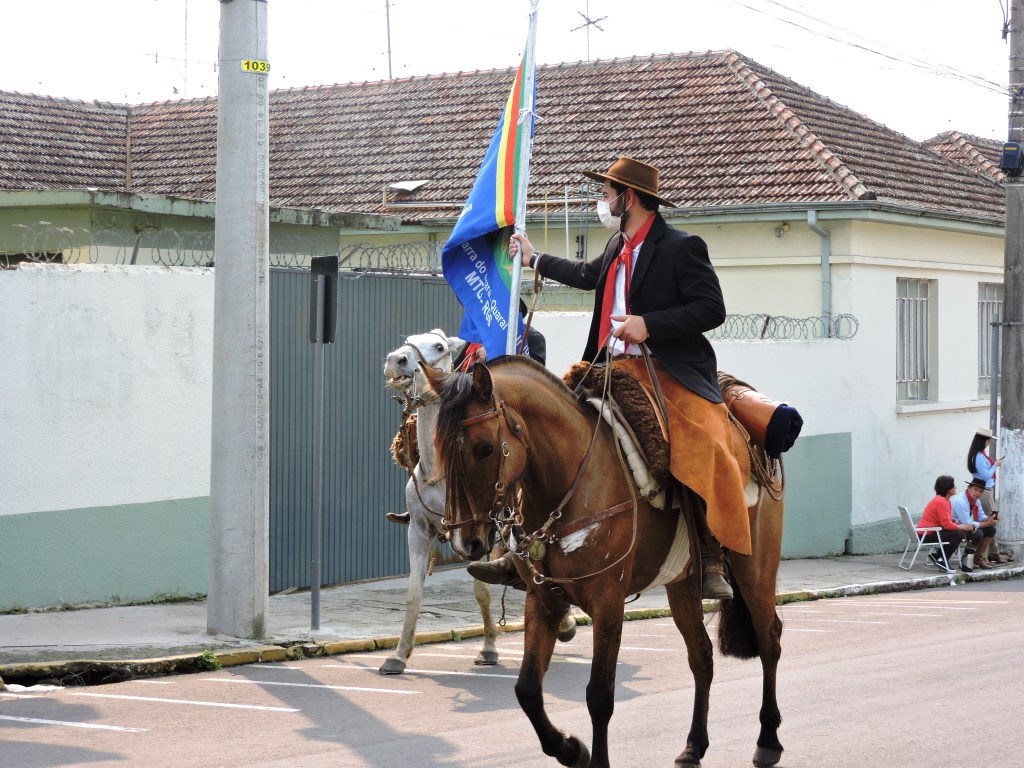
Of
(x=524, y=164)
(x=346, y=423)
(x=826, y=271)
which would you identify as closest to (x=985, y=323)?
(x=826, y=271)

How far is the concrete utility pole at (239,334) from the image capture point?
1020 cm

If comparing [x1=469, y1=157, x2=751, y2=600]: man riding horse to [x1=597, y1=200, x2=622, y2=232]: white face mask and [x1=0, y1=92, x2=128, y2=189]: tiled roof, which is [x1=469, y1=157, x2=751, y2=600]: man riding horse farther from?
[x1=0, y1=92, x2=128, y2=189]: tiled roof

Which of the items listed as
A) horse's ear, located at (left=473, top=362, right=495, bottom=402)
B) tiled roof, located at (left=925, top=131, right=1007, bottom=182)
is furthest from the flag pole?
tiled roof, located at (left=925, top=131, right=1007, bottom=182)

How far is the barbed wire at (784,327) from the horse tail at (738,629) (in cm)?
1042

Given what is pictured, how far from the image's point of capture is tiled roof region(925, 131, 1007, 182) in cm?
2811

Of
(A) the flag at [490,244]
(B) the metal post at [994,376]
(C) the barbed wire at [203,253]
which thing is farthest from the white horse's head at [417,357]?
(B) the metal post at [994,376]

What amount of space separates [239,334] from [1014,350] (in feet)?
39.4

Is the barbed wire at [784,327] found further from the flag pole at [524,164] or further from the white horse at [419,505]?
the white horse at [419,505]

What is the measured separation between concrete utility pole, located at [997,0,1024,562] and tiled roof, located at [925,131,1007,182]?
8882mm

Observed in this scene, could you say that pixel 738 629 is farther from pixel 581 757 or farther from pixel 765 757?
pixel 581 757

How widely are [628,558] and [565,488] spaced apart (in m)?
0.41

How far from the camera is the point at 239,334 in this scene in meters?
10.2

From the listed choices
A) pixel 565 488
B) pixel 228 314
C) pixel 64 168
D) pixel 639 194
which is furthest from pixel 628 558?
pixel 64 168

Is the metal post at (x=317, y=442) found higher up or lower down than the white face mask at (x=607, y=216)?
lower down
